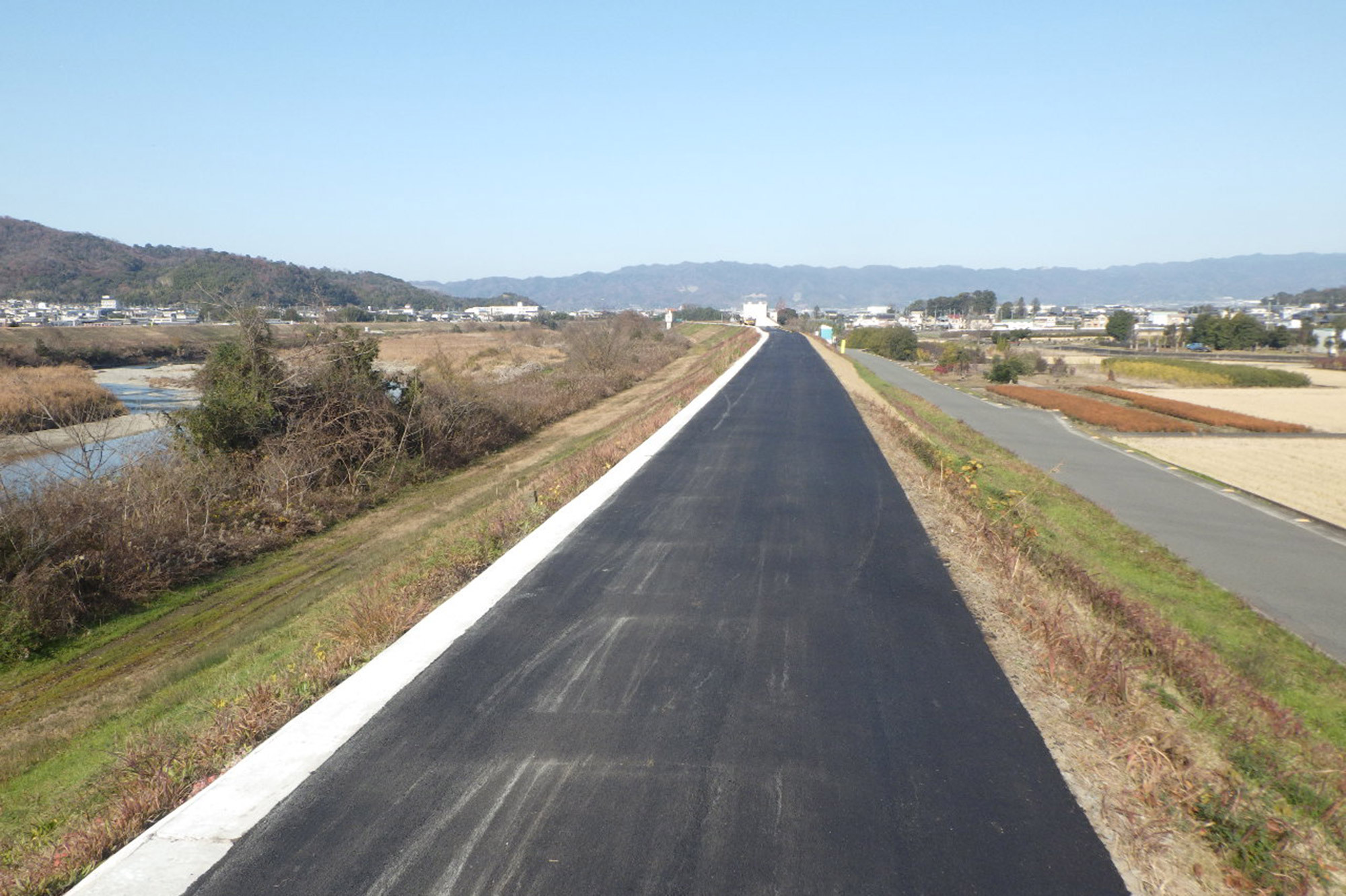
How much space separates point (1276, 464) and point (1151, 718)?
2733 centimetres

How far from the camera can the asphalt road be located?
3.62 meters

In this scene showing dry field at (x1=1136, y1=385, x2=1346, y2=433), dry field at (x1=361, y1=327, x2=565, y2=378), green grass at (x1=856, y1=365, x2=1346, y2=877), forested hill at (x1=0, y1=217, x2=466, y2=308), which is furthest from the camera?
forested hill at (x1=0, y1=217, x2=466, y2=308)

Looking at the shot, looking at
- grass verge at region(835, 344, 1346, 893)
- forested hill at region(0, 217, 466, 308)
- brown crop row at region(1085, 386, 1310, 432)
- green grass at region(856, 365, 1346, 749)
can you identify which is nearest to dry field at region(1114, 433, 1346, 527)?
brown crop row at region(1085, 386, 1310, 432)

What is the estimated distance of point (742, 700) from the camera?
520 cm

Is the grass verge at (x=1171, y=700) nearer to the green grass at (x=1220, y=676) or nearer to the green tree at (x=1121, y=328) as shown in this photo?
the green grass at (x=1220, y=676)

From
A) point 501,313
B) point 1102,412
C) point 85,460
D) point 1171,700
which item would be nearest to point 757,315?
point 501,313

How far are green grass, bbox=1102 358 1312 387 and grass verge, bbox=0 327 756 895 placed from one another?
5797 centimetres

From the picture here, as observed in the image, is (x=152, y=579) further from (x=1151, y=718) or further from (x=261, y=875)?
(x=1151, y=718)

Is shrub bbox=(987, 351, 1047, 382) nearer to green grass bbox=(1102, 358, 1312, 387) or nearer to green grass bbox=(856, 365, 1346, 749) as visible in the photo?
green grass bbox=(1102, 358, 1312, 387)

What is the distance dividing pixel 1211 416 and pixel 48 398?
4760 centimetres

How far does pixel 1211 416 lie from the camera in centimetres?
3734

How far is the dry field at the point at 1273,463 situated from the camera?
21.1 m


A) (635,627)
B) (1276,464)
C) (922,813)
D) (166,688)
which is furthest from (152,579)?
(1276,464)

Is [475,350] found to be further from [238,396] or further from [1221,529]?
[1221,529]
